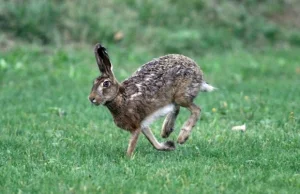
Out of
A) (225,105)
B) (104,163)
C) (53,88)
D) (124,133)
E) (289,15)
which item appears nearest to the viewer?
(104,163)

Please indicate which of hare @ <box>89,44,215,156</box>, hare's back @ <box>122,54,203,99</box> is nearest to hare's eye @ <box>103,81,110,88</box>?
hare @ <box>89,44,215,156</box>

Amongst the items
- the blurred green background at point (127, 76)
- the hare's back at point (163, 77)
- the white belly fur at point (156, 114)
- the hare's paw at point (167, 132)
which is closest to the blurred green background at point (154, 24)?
the blurred green background at point (127, 76)

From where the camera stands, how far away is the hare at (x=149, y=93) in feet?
31.7

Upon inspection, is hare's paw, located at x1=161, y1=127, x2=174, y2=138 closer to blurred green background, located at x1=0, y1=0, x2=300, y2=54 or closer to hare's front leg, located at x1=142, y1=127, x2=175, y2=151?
hare's front leg, located at x1=142, y1=127, x2=175, y2=151

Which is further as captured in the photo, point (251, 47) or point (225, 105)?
point (251, 47)

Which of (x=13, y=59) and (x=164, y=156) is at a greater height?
(x=13, y=59)

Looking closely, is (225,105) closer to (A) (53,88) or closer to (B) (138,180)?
(A) (53,88)

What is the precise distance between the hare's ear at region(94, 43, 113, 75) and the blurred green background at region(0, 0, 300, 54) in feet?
36.9

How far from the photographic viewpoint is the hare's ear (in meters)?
9.55

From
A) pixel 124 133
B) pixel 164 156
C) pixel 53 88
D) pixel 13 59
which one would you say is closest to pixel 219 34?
pixel 13 59

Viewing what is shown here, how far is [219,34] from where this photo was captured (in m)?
23.7

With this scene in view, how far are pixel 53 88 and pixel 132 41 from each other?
6360 millimetres

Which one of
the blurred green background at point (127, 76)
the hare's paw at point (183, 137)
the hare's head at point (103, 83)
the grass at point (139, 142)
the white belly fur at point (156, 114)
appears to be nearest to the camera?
the grass at point (139, 142)

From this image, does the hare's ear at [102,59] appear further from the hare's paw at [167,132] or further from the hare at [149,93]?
the hare's paw at [167,132]
